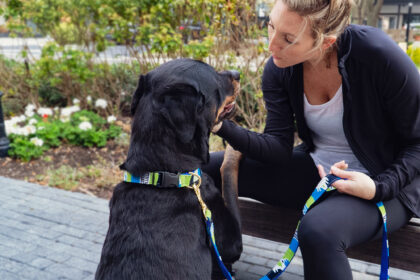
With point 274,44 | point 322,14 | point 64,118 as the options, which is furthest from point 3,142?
point 322,14

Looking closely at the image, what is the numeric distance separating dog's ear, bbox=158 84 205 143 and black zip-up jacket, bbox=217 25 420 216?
34 centimetres

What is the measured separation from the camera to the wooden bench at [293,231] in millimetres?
2176

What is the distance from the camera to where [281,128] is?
2.61m

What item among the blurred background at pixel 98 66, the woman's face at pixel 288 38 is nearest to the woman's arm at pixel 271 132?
the woman's face at pixel 288 38

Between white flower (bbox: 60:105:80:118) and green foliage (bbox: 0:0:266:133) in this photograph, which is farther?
white flower (bbox: 60:105:80:118)

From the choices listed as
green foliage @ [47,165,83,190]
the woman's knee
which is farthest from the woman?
green foliage @ [47,165,83,190]

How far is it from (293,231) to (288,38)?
1139mm

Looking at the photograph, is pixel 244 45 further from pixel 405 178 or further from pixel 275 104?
pixel 405 178

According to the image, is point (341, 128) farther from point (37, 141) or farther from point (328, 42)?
point (37, 141)

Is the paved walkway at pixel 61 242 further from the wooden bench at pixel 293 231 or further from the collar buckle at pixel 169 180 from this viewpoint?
the collar buckle at pixel 169 180

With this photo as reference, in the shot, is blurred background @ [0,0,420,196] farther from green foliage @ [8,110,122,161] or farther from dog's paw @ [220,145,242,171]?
dog's paw @ [220,145,242,171]

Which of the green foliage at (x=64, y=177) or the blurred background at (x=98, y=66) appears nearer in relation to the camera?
the green foliage at (x=64, y=177)

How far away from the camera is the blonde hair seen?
2014 mm

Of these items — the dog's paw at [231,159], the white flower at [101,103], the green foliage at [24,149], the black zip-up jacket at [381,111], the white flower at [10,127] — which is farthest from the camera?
the white flower at [101,103]
